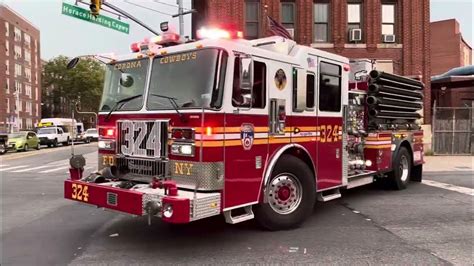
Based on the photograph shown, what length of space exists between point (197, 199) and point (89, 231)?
7.96 feet

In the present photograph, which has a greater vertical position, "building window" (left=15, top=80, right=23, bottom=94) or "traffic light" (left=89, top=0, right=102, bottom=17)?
"building window" (left=15, top=80, right=23, bottom=94)

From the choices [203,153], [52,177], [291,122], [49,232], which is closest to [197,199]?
[203,153]

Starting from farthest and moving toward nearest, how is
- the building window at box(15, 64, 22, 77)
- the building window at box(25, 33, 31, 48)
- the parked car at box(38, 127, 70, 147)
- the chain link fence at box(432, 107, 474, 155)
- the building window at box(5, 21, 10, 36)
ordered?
the building window at box(25, 33, 31, 48)
the building window at box(15, 64, 22, 77)
the building window at box(5, 21, 10, 36)
the parked car at box(38, 127, 70, 147)
the chain link fence at box(432, 107, 474, 155)

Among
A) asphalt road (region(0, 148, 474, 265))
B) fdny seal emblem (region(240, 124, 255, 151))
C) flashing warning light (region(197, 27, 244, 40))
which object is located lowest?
asphalt road (region(0, 148, 474, 265))

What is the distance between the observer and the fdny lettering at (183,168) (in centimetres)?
533

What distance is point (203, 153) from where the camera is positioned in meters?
5.20

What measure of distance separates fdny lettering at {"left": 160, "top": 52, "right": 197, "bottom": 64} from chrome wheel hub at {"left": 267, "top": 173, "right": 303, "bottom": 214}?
6.55 ft

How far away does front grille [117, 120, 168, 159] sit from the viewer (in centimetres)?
563

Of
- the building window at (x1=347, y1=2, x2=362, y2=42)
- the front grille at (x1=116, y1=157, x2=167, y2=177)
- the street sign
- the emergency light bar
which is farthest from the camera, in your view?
the building window at (x1=347, y1=2, x2=362, y2=42)

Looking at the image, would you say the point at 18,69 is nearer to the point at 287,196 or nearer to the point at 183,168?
the point at 287,196

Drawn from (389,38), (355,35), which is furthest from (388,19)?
(355,35)

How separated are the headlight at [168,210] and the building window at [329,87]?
311cm

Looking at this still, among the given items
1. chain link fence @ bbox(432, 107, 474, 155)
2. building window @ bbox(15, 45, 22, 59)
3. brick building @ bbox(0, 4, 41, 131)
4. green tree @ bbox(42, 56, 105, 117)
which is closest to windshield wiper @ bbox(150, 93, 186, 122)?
chain link fence @ bbox(432, 107, 474, 155)

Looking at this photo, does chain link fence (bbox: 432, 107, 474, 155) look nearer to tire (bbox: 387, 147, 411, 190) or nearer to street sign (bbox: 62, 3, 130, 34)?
tire (bbox: 387, 147, 411, 190)
